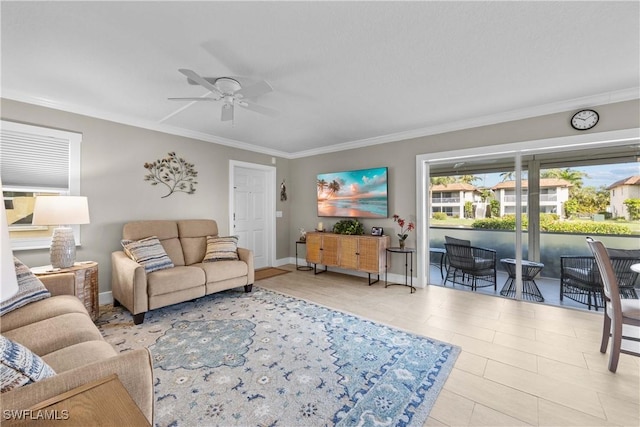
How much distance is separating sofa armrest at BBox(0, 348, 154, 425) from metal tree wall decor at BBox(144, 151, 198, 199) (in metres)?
3.31

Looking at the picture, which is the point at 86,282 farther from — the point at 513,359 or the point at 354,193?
the point at 513,359

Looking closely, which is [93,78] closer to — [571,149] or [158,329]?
[158,329]

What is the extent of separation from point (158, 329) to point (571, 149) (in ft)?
16.5

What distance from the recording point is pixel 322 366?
2104mm

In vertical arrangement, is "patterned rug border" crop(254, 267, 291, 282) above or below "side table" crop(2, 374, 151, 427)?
below

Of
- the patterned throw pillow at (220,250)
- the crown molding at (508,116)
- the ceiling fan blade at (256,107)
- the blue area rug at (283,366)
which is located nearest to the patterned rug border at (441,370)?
the blue area rug at (283,366)

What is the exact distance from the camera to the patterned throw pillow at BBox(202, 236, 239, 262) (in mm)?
3764

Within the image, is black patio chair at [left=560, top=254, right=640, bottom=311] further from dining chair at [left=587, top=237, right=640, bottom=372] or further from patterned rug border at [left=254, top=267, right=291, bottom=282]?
patterned rug border at [left=254, top=267, right=291, bottom=282]

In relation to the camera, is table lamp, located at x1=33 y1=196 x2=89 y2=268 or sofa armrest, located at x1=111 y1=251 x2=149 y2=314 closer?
table lamp, located at x1=33 y1=196 x2=89 y2=268

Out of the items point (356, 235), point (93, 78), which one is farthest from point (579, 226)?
point (93, 78)

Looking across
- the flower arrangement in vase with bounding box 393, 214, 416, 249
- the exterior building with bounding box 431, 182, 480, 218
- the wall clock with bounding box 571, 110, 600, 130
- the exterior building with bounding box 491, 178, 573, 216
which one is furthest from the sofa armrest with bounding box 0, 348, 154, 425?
the wall clock with bounding box 571, 110, 600, 130

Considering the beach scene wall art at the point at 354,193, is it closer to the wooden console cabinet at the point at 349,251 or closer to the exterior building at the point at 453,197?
the wooden console cabinet at the point at 349,251

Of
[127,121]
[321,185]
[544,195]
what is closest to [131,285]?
[127,121]

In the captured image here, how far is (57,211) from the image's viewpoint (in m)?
2.69
